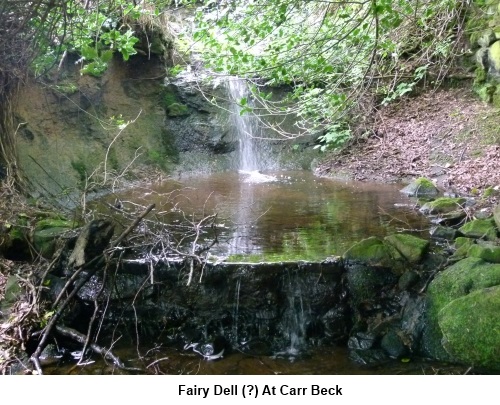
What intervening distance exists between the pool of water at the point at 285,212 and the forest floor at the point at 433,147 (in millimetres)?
661

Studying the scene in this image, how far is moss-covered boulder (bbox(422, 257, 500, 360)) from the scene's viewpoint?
3.83m

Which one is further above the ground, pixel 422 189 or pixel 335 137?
pixel 335 137

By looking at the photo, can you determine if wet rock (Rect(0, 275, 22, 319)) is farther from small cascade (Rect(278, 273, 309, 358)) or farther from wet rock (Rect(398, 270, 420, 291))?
wet rock (Rect(398, 270, 420, 291))

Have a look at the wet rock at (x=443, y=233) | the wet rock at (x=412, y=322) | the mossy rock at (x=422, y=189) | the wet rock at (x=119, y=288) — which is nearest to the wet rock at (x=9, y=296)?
the wet rock at (x=119, y=288)

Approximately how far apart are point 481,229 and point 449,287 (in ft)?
4.08

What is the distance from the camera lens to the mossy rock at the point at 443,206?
5991 millimetres

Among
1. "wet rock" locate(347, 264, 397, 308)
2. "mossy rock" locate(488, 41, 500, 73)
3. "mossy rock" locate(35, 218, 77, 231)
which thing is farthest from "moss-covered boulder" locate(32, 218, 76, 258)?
"mossy rock" locate(488, 41, 500, 73)

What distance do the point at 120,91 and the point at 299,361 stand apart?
24.5 feet

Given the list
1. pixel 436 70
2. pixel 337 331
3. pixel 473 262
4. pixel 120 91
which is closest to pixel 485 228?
pixel 473 262

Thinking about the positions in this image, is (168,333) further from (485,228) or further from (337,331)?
(485,228)

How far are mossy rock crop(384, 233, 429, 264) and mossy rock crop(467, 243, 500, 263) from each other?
39 cm

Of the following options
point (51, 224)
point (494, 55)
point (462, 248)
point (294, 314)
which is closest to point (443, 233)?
point (462, 248)

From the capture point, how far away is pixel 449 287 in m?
3.97

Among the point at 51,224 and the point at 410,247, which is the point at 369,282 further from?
the point at 51,224
